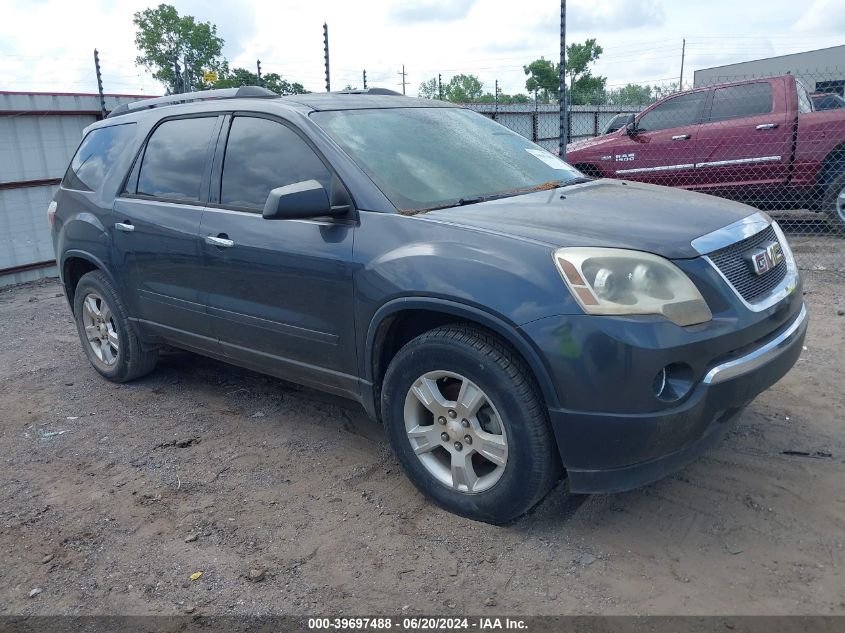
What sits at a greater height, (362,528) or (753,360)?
(753,360)

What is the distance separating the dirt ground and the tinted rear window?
166 centimetres

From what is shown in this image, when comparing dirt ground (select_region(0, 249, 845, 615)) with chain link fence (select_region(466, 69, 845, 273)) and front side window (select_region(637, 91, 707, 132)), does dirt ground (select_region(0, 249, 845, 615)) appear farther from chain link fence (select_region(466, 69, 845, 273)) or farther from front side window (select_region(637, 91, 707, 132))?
front side window (select_region(637, 91, 707, 132))

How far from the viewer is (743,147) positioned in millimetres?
8789

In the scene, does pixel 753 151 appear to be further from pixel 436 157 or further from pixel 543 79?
pixel 543 79

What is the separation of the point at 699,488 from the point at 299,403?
8.08 ft

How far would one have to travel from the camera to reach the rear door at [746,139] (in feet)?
28.3

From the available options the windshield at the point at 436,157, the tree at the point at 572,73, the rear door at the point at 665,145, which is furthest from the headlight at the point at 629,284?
the tree at the point at 572,73

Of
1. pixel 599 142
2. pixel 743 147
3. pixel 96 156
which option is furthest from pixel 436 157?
pixel 599 142

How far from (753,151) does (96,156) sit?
7.22 m

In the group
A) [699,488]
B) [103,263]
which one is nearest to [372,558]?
[699,488]

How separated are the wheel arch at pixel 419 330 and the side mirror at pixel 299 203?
0.54 meters

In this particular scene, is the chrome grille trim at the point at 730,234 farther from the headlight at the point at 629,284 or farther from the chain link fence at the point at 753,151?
the chain link fence at the point at 753,151

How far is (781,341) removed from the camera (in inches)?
119

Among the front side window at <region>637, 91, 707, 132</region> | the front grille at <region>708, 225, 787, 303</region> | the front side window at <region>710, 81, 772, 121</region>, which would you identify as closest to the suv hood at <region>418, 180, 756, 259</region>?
the front grille at <region>708, 225, 787, 303</region>
